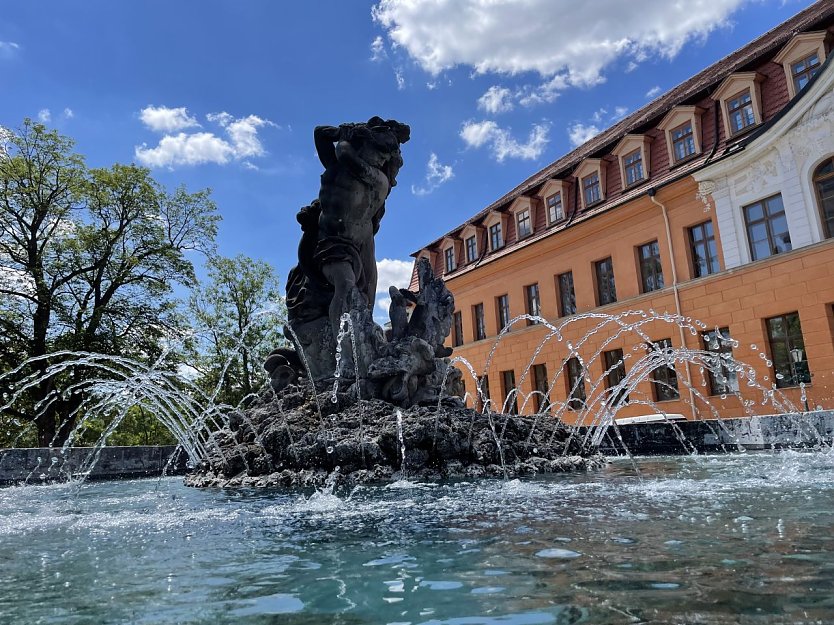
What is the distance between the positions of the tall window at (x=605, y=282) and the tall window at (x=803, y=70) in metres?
7.97

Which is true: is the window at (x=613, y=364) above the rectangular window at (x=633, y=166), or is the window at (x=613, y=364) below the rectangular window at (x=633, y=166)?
below

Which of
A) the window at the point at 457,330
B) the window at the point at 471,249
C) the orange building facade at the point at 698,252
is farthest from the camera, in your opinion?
the window at the point at 457,330

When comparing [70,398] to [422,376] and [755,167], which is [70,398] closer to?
[422,376]

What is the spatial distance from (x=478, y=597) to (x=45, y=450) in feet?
31.3

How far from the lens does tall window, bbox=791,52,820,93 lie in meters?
16.6

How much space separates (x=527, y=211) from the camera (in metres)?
26.3

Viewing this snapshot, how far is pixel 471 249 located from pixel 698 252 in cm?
1201

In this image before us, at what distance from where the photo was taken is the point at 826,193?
53.7 ft

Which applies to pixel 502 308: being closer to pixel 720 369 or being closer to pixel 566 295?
pixel 566 295

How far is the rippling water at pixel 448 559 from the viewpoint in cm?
182

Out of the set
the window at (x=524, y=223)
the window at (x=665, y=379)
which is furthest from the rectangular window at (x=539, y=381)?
the window at (x=524, y=223)

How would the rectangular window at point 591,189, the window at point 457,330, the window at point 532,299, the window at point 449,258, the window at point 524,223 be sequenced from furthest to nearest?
the window at point 449,258
the window at point 457,330
the window at point 524,223
the window at point 532,299
the rectangular window at point 591,189

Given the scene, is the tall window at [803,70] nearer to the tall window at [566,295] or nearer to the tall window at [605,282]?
the tall window at [605,282]

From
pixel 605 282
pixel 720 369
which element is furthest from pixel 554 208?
pixel 720 369
